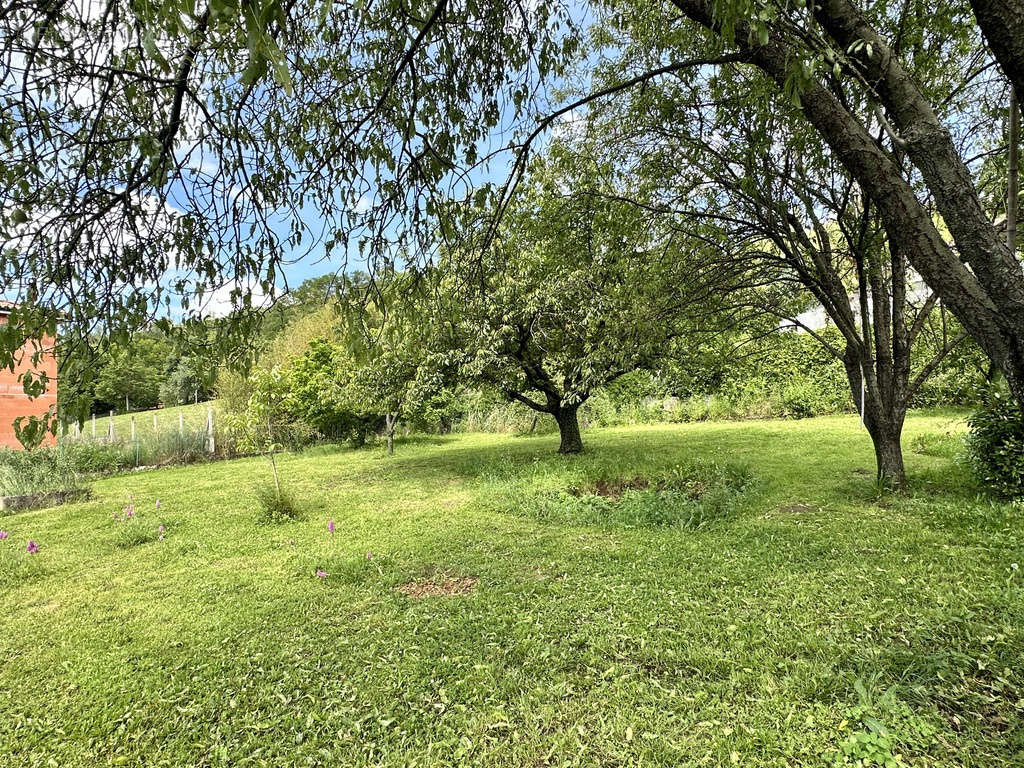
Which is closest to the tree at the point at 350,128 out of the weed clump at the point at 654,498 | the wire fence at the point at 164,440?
the weed clump at the point at 654,498

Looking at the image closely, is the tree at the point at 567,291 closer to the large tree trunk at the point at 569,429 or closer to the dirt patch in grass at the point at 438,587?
the large tree trunk at the point at 569,429

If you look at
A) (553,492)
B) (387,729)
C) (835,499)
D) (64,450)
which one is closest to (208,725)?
(387,729)

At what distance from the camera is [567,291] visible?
25.1ft

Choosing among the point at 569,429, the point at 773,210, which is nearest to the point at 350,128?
the point at 773,210

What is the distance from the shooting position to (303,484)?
9.34m

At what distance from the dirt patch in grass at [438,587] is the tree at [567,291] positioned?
199 centimetres

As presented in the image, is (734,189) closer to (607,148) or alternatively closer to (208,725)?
(607,148)

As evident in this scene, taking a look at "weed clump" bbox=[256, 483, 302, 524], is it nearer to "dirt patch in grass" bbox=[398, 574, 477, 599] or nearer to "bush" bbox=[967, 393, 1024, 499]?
"dirt patch in grass" bbox=[398, 574, 477, 599]

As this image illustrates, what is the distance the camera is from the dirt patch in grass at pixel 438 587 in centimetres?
392

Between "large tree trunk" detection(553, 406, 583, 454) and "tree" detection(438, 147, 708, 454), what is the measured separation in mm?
372

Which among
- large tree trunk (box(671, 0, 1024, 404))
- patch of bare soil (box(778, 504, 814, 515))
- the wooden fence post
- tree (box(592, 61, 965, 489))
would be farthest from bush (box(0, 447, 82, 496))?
large tree trunk (box(671, 0, 1024, 404))

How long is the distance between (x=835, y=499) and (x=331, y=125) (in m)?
6.11

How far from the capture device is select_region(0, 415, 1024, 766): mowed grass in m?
2.23

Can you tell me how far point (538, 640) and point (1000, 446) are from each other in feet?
16.4
